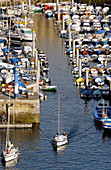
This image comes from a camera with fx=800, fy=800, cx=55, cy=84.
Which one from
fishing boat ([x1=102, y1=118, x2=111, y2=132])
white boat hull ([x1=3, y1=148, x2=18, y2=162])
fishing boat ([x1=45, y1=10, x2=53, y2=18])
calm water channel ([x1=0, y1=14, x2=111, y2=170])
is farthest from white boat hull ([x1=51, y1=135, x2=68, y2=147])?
fishing boat ([x1=45, y1=10, x2=53, y2=18])

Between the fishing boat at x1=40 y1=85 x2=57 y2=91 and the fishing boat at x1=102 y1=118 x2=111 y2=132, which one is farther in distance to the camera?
the fishing boat at x1=40 y1=85 x2=57 y2=91

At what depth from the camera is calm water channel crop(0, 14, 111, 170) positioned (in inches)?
3452

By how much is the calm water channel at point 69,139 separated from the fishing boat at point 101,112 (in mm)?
951

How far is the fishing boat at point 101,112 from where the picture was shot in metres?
99.6

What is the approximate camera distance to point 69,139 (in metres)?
94.4

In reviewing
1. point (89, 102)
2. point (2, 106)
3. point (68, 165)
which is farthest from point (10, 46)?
point (68, 165)

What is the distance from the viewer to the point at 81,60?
133125 mm

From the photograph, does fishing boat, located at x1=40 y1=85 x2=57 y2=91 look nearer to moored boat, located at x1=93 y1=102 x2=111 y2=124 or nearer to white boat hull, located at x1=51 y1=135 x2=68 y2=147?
moored boat, located at x1=93 y1=102 x2=111 y2=124

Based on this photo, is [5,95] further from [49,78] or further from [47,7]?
[47,7]

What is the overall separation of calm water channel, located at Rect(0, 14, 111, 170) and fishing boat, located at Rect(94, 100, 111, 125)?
0.95 meters

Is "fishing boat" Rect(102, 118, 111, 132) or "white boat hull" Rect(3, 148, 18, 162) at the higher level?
"fishing boat" Rect(102, 118, 111, 132)

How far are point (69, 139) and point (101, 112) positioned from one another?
9.24m

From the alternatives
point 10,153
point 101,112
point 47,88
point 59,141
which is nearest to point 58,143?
point 59,141

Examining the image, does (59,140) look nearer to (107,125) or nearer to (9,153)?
(9,153)
